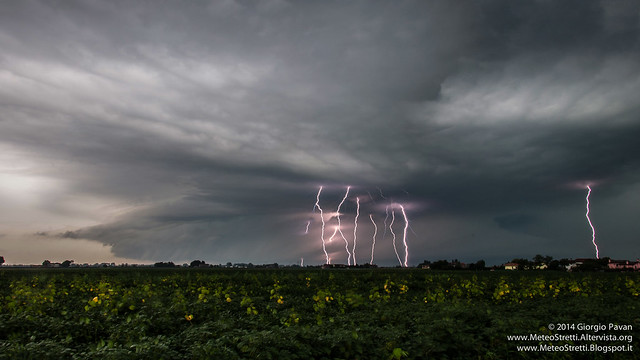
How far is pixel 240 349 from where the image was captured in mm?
7531

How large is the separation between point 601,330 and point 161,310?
13.7 m

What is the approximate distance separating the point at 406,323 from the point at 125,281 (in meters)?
27.3

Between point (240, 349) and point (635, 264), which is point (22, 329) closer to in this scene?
point (240, 349)

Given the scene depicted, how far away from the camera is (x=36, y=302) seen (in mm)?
14031

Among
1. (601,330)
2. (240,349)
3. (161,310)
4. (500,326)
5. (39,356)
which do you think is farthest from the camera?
(161,310)

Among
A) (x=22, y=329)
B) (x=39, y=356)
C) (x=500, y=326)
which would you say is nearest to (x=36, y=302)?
(x=22, y=329)

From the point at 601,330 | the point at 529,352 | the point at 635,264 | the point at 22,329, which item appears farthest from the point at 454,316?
the point at 635,264

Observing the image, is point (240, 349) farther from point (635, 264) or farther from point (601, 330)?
point (635, 264)

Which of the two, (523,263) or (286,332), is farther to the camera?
(523,263)

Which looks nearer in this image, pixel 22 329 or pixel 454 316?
pixel 22 329

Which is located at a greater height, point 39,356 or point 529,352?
point 39,356

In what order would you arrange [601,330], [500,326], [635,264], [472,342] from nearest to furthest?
[472,342], [500,326], [601,330], [635,264]

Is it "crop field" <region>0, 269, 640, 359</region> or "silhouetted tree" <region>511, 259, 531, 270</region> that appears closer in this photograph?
"crop field" <region>0, 269, 640, 359</region>

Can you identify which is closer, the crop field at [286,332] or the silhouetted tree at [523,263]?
the crop field at [286,332]
